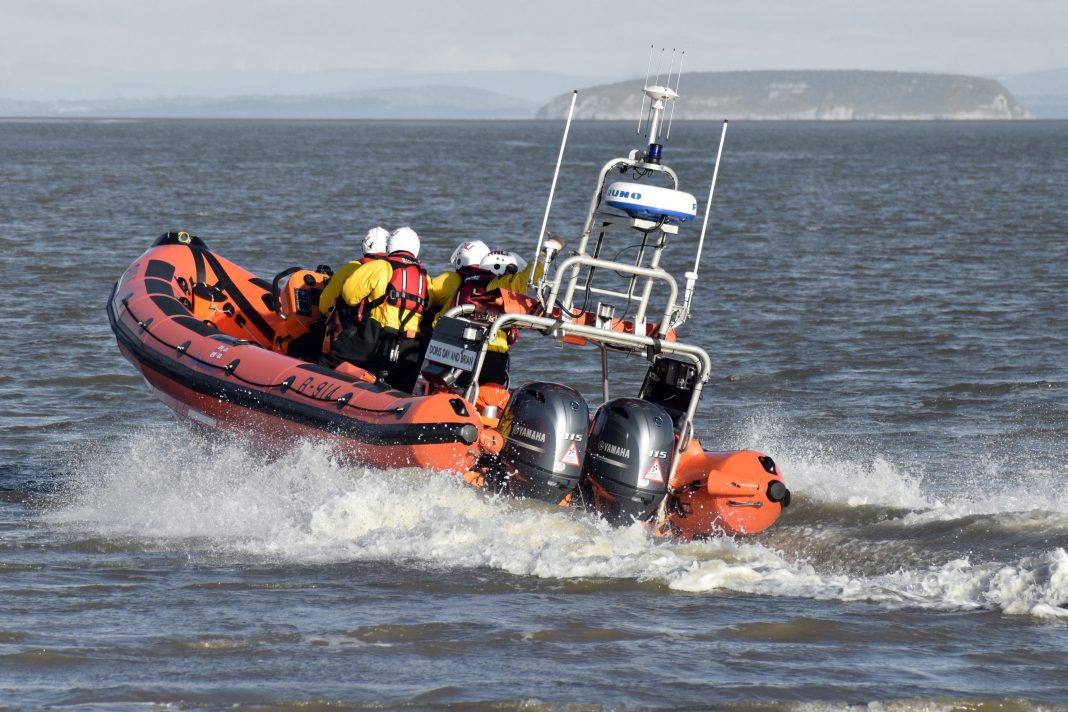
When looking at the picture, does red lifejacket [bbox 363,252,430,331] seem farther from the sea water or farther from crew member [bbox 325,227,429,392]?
the sea water

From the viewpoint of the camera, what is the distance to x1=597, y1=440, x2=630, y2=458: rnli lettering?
6672 millimetres

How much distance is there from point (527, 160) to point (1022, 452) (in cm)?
4745

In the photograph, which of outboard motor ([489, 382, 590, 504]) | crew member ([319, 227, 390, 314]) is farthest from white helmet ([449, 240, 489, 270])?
outboard motor ([489, 382, 590, 504])

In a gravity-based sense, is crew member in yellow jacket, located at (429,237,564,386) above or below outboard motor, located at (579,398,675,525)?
above

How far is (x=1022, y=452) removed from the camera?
8625 mm

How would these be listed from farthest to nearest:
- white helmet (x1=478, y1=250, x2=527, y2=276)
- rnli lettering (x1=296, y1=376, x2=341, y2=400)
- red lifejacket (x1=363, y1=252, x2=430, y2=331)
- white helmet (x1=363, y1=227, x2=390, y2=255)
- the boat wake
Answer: white helmet (x1=363, y1=227, x2=390, y2=255), red lifejacket (x1=363, y1=252, x2=430, y2=331), white helmet (x1=478, y1=250, x2=527, y2=276), rnli lettering (x1=296, y1=376, x2=341, y2=400), the boat wake

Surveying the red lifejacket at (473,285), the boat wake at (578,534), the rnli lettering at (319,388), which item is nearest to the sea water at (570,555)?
the boat wake at (578,534)

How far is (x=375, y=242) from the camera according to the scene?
7.80 meters

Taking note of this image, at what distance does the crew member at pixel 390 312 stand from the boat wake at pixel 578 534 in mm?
769

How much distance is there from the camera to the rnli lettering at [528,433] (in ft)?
21.6

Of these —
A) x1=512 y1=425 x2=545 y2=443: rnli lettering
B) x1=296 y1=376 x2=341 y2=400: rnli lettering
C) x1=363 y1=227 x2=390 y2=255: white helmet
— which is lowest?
x1=296 y1=376 x2=341 y2=400: rnli lettering

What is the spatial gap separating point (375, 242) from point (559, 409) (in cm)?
173

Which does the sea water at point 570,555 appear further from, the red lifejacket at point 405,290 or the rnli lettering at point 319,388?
the red lifejacket at point 405,290

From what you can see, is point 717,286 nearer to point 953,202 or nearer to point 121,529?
point 121,529
